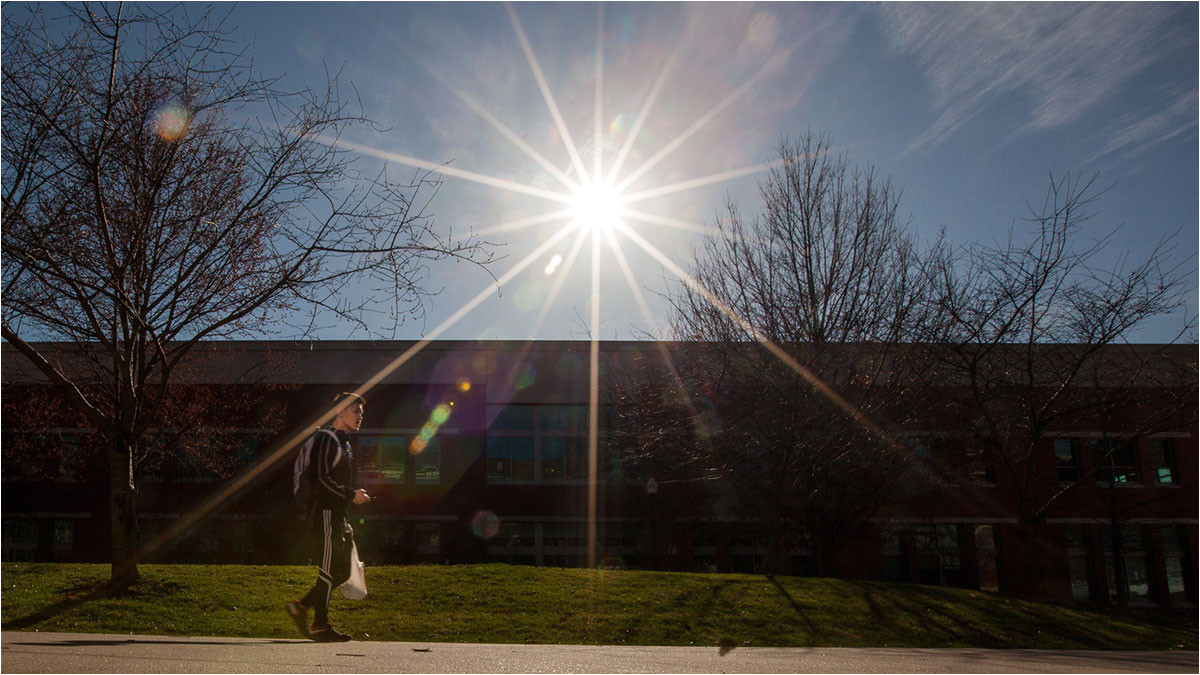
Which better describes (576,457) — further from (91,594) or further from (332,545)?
(332,545)

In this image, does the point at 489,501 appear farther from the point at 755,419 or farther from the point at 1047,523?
the point at 1047,523

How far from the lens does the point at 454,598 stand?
40.8ft

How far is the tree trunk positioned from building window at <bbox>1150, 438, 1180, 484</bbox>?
3223cm

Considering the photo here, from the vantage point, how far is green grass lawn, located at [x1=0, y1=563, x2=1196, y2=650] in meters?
10.1

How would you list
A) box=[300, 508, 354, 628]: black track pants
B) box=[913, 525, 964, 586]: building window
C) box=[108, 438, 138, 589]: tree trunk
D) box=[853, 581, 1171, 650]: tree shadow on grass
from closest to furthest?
box=[300, 508, 354, 628]: black track pants → box=[108, 438, 138, 589]: tree trunk → box=[853, 581, 1171, 650]: tree shadow on grass → box=[913, 525, 964, 586]: building window

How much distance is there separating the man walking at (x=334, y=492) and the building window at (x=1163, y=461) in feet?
108

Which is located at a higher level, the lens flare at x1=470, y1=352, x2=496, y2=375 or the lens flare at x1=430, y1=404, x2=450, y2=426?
the lens flare at x1=470, y1=352, x2=496, y2=375

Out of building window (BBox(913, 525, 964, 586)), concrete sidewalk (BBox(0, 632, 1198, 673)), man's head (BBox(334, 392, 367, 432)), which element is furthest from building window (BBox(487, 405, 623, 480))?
man's head (BBox(334, 392, 367, 432))

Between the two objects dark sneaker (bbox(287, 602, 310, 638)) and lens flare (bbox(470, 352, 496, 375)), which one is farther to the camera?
lens flare (bbox(470, 352, 496, 375))

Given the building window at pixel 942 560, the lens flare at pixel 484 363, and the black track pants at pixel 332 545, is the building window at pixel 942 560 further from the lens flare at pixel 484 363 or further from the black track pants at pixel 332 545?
the black track pants at pixel 332 545

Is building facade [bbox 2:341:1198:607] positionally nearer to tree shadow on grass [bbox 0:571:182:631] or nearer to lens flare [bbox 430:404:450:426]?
lens flare [bbox 430:404:450:426]

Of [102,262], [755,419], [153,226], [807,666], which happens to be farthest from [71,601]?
[755,419]

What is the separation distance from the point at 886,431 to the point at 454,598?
955cm

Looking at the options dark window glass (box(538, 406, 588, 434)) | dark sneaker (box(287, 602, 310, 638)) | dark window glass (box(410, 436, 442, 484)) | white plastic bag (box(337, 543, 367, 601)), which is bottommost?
dark sneaker (box(287, 602, 310, 638))
